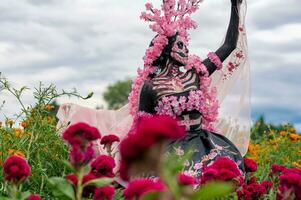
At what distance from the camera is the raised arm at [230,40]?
178 inches

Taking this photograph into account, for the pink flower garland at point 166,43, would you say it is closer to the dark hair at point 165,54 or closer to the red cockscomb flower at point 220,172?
the dark hair at point 165,54

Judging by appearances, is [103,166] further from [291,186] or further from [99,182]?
[291,186]

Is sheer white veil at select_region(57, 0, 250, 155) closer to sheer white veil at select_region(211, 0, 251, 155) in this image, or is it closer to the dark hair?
sheer white veil at select_region(211, 0, 251, 155)

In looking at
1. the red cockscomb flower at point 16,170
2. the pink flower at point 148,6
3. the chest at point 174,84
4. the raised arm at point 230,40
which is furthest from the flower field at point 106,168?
the raised arm at point 230,40

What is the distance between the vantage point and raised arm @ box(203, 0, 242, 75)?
453 centimetres

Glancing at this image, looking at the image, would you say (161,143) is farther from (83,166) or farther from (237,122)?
(237,122)

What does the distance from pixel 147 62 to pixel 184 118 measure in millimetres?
469

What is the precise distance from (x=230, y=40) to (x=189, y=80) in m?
0.50

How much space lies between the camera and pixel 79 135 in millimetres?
1461

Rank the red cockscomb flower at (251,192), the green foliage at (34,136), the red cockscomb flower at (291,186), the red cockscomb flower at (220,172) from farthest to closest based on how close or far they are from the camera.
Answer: the green foliage at (34,136) < the red cockscomb flower at (251,192) < the red cockscomb flower at (220,172) < the red cockscomb flower at (291,186)

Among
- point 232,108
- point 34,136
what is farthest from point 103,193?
point 232,108

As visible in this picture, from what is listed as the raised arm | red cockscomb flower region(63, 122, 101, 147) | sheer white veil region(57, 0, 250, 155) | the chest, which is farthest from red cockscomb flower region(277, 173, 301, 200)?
sheer white veil region(57, 0, 250, 155)

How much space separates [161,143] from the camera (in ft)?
2.87

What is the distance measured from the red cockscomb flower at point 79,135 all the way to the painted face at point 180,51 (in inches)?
113
